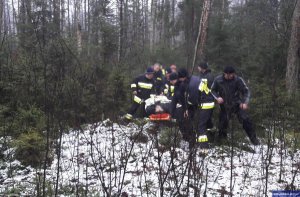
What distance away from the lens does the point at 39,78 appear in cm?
719

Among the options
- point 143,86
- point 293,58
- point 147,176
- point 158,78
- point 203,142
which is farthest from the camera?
point 158,78

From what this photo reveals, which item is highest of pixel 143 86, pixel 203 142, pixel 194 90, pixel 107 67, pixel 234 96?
pixel 194 90

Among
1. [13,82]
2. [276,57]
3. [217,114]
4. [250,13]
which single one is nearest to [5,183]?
[13,82]

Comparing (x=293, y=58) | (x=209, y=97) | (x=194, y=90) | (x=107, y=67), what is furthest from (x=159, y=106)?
(x=293, y=58)

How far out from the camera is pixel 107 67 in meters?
10.5

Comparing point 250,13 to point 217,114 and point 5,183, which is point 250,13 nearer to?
point 217,114

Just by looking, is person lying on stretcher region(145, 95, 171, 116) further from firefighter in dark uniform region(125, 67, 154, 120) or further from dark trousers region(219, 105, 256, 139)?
dark trousers region(219, 105, 256, 139)

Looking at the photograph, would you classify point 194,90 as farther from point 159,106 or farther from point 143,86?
point 143,86

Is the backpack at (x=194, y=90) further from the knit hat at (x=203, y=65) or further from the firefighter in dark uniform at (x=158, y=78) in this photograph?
the firefighter in dark uniform at (x=158, y=78)

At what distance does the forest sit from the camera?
4051mm

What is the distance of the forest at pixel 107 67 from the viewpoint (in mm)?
4051

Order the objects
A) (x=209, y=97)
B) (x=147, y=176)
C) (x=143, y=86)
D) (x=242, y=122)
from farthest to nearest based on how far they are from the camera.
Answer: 1. (x=143, y=86)
2. (x=242, y=122)
3. (x=209, y=97)
4. (x=147, y=176)

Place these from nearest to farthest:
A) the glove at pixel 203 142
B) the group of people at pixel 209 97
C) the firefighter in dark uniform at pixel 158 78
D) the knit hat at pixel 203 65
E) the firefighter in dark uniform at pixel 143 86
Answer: the glove at pixel 203 142 → the group of people at pixel 209 97 → the knit hat at pixel 203 65 → the firefighter in dark uniform at pixel 143 86 → the firefighter in dark uniform at pixel 158 78

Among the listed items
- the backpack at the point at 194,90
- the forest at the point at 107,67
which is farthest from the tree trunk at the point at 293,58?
the backpack at the point at 194,90
